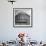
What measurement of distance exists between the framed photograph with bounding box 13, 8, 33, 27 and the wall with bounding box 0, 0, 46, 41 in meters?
0.12

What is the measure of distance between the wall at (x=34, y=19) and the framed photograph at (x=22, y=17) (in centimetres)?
12

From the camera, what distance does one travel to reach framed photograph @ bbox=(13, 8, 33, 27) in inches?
205

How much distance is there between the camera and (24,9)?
5211 millimetres

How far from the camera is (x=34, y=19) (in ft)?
17.2

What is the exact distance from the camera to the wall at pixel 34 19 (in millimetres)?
5215

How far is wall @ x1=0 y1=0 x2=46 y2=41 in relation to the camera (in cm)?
521

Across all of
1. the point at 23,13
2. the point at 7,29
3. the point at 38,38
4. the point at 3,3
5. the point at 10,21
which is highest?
the point at 3,3

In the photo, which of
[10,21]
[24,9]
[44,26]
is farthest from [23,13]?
[44,26]

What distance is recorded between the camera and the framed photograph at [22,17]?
17.1 feet

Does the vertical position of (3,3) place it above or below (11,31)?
above

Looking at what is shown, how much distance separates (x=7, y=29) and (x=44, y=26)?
149 cm

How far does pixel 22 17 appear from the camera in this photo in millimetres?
5258

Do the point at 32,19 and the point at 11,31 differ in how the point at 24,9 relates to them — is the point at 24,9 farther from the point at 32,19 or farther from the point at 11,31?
the point at 11,31

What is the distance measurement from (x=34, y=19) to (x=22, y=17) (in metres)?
0.49
